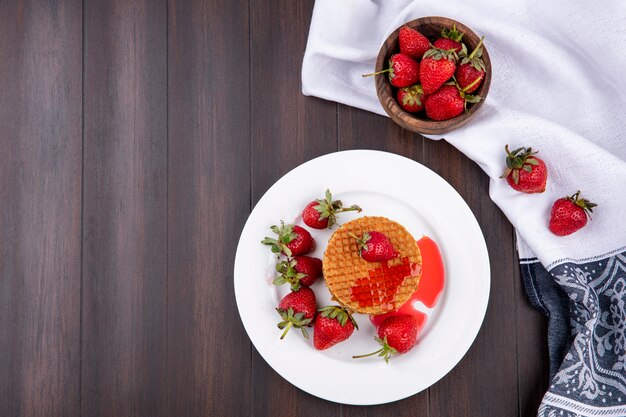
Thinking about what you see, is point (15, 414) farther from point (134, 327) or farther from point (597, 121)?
point (597, 121)

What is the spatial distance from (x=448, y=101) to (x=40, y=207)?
958 mm

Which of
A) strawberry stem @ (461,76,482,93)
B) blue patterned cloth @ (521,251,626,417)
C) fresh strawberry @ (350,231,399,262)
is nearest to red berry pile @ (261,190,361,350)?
fresh strawberry @ (350,231,399,262)

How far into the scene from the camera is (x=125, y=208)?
1357mm

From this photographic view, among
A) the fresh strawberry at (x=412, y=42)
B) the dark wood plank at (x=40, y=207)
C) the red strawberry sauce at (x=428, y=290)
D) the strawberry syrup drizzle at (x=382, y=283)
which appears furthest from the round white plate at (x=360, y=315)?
the dark wood plank at (x=40, y=207)

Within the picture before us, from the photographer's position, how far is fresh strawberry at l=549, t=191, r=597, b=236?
1.21 m

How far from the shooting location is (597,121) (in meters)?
1.27

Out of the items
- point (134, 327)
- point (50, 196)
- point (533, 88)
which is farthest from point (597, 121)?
point (50, 196)

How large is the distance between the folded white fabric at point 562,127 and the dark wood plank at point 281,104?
0.07 metres

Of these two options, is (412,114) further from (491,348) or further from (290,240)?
(491,348)

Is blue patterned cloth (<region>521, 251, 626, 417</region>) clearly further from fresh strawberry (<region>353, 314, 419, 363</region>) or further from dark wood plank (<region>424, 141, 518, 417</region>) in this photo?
fresh strawberry (<region>353, 314, 419, 363</region>)

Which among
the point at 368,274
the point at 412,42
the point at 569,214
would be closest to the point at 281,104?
the point at 412,42

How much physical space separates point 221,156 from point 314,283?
1.20ft

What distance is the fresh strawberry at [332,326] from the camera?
1156mm

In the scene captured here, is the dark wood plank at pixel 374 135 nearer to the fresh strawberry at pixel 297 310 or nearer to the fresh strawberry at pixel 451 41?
the fresh strawberry at pixel 451 41
